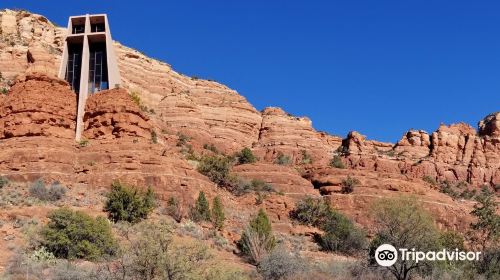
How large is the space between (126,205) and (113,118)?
1055 cm

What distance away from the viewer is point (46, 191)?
124ft

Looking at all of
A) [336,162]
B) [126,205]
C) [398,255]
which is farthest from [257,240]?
[336,162]

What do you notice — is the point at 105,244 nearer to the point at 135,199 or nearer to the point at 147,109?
the point at 135,199

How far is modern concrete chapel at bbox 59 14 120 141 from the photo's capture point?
50.8 meters

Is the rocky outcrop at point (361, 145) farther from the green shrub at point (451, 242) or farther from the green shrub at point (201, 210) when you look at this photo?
the green shrub at point (201, 210)

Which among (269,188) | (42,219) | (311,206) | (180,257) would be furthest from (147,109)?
(180,257)

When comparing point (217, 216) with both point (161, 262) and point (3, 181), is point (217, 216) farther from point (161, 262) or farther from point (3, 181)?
point (161, 262)

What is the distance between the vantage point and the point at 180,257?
22.5 meters

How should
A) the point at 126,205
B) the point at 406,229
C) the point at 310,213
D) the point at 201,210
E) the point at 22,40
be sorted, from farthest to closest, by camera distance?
the point at 22,40, the point at 310,213, the point at 201,210, the point at 126,205, the point at 406,229

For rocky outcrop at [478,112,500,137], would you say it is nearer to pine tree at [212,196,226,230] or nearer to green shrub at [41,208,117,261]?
pine tree at [212,196,226,230]

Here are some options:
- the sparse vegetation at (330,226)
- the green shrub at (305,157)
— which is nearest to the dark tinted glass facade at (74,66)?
the sparse vegetation at (330,226)

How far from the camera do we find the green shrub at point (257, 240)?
117ft

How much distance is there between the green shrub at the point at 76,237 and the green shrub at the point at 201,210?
839 cm

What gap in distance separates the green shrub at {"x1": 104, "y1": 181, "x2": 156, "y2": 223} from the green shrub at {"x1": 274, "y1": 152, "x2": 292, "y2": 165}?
95.3 ft
